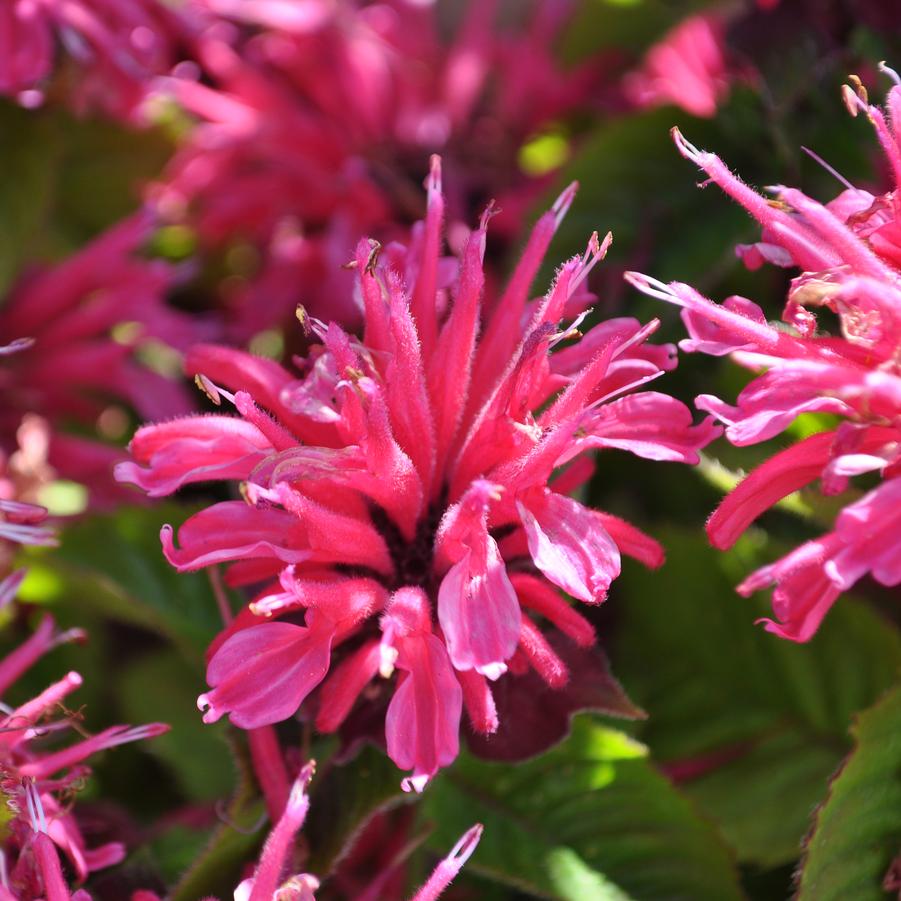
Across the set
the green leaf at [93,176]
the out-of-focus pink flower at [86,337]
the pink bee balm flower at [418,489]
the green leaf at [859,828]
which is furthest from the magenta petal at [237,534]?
the green leaf at [93,176]

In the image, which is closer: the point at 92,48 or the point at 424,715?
the point at 424,715

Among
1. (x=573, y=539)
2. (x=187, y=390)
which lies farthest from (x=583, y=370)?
(x=187, y=390)

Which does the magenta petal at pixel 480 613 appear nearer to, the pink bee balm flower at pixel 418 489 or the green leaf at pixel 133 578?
the pink bee balm flower at pixel 418 489

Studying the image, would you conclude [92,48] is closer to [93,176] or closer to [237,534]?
[93,176]

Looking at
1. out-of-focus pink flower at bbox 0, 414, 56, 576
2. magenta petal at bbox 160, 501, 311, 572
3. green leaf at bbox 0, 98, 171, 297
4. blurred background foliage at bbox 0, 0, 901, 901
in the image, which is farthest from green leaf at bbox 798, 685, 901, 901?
green leaf at bbox 0, 98, 171, 297

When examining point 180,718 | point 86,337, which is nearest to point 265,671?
point 180,718

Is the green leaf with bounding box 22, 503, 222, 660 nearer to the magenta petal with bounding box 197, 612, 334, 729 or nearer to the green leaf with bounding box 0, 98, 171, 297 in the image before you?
the magenta petal with bounding box 197, 612, 334, 729

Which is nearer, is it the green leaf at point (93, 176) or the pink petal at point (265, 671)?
the pink petal at point (265, 671)
